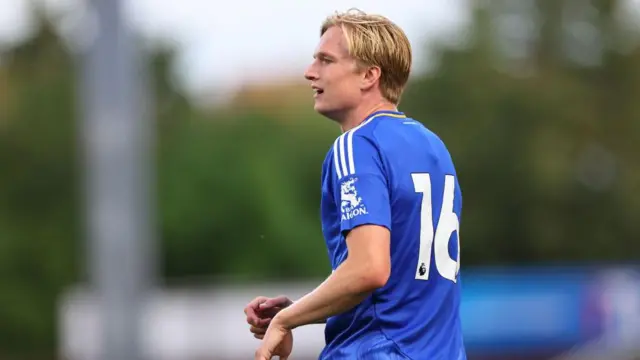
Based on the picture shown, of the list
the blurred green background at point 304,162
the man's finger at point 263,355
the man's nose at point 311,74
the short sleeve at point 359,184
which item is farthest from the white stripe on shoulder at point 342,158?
the blurred green background at point 304,162

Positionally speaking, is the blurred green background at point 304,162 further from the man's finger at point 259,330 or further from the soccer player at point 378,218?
the soccer player at point 378,218

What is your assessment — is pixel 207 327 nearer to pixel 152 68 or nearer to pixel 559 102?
pixel 152 68

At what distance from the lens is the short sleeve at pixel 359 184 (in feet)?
12.3

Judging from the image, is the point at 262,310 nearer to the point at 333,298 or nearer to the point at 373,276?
the point at 333,298

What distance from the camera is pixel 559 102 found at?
3944cm

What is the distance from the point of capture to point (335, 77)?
4062mm

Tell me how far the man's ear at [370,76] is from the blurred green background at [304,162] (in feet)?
87.4

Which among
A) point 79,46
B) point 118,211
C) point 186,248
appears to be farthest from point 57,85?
point 118,211

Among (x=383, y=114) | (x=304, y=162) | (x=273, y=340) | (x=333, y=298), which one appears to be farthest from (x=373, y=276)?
(x=304, y=162)

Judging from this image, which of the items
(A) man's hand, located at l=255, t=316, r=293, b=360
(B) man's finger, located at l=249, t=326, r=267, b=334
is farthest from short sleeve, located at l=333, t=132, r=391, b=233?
(B) man's finger, located at l=249, t=326, r=267, b=334

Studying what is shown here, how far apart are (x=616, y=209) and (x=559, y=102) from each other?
3899 millimetres

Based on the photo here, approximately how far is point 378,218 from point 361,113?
0.48m

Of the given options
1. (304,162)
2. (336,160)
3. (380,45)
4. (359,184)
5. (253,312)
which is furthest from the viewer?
(304,162)

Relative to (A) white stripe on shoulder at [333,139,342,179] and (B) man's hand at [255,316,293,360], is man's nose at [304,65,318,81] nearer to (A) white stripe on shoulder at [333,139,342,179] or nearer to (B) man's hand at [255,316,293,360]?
(A) white stripe on shoulder at [333,139,342,179]
